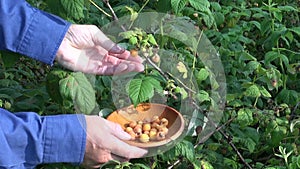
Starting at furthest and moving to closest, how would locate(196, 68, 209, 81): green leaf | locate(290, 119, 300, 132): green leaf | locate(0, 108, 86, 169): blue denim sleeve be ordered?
1. locate(290, 119, 300, 132): green leaf
2. locate(196, 68, 209, 81): green leaf
3. locate(0, 108, 86, 169): blue denim sleeve

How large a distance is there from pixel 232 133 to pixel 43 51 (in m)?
0.83

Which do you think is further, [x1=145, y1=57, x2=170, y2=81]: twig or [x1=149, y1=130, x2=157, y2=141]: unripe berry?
[x1=145, y1=57, x2=170, y2=81]: twig

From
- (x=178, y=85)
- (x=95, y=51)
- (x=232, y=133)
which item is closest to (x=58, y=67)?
(x=95, y=51)

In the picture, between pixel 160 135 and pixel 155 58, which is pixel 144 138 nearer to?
pixel 160 135

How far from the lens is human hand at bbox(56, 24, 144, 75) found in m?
2.33

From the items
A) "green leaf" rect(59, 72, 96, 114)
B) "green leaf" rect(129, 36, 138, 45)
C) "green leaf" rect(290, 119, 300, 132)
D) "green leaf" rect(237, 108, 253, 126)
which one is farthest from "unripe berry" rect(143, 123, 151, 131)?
"green leaf" rect(290, 119, 300, 132)

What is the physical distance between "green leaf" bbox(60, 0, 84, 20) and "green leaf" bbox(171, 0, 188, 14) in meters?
0.29

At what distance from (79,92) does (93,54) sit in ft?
0.56

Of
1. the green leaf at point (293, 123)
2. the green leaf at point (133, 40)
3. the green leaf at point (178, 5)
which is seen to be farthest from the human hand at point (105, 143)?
the green leaf at point (293, 123)

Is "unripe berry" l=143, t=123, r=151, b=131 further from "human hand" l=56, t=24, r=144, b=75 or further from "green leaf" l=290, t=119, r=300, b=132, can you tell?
"green leaf" l=290, t=119, r=300, b=132

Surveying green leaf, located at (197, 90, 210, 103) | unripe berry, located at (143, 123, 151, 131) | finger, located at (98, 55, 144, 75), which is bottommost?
unripe berry, located at (143, 123, 151, 131)

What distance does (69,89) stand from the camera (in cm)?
231

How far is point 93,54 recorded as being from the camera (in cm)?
241

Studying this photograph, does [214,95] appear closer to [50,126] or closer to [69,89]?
[69,89]
